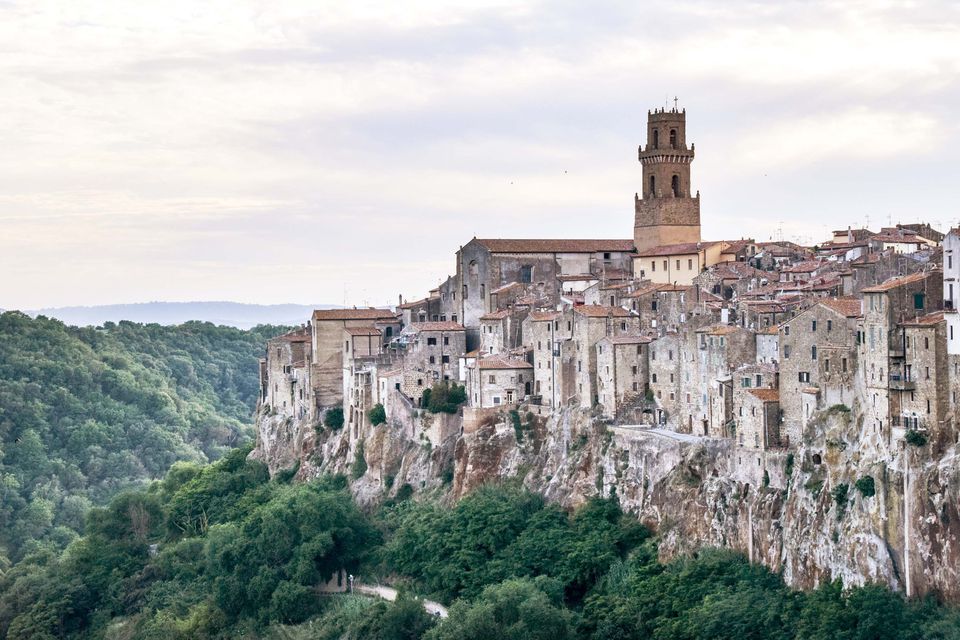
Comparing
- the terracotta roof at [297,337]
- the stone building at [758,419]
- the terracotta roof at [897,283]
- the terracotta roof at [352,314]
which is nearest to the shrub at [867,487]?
the stone building at [758,419]

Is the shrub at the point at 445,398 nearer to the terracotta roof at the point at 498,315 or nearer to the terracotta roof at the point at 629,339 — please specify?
the terracotta roof at the point at 498,315

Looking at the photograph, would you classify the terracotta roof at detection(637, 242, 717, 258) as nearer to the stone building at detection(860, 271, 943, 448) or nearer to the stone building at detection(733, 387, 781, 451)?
the stone building at detection(733, 387, 781, 451)

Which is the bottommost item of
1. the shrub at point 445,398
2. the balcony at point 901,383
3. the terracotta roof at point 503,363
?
the shrub at point 445,398

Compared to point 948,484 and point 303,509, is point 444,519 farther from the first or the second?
point 948,484

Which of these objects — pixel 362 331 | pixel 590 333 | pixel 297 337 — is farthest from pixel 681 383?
pixel 297 337

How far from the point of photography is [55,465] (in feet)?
430

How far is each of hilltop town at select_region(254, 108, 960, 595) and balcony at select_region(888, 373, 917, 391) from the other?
65 mm

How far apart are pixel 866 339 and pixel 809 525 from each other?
7.06 metres

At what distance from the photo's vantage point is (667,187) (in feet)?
305

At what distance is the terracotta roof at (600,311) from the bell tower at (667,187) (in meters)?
18.5

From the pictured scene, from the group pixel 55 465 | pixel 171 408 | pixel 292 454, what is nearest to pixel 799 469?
pixel 292 454

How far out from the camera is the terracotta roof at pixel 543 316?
74.4 m

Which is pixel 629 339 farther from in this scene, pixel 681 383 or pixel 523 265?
pixel 523 265

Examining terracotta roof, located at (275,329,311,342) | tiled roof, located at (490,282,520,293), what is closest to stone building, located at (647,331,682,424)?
tiled roof, located at (490,282,520,293)
